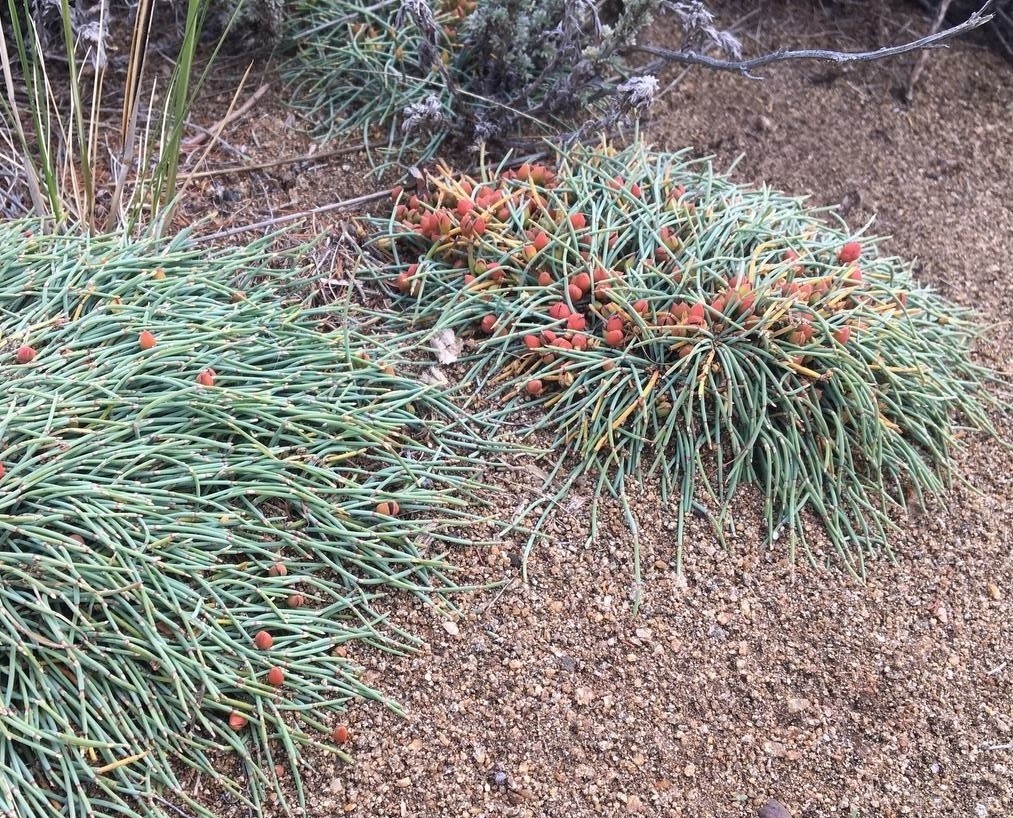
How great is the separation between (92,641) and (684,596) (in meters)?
1.44

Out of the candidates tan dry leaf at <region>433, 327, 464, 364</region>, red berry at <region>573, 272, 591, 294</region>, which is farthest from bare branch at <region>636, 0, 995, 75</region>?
tan dry leaf at <region>433, 327, 464, 364</region>

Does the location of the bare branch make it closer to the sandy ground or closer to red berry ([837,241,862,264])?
red berry ([837,241,862,264])

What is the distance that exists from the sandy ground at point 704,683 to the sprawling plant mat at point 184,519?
16cm

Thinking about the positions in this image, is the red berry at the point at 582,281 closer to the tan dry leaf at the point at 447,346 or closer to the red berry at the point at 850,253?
the tan dry leaf at the point at 447,346

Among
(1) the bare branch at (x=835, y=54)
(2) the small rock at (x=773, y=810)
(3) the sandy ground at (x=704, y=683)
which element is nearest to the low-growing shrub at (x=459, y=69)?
(1) the bare branch at (x=835, y=54)

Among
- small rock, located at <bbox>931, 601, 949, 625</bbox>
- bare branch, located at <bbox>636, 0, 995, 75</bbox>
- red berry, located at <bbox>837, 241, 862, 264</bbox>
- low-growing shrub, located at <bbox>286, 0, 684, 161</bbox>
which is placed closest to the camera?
small rock, located at <bbox>931, 601, 949, 625</bbox>

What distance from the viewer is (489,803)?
2062 mm

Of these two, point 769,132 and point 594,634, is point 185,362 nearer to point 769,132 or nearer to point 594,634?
point 594,634

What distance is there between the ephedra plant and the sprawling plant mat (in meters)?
0.34

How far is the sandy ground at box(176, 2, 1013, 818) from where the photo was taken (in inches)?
83.3

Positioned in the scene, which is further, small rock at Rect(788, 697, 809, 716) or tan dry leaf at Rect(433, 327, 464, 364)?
tan dry leaf at Rect(433, 327, 464, 364)

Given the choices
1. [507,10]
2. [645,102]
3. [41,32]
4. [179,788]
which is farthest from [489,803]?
[41,32]

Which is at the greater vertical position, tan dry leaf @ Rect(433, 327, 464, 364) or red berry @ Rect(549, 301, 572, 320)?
red berry @ Rect(549, 301, 572, 320)

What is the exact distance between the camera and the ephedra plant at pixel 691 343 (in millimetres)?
2627
